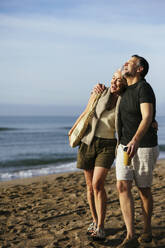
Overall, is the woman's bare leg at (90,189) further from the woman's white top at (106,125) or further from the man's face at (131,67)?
the man's face at (131,67)

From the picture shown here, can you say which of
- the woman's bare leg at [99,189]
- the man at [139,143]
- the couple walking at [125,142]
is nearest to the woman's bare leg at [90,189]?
the couple walking at [125,142]

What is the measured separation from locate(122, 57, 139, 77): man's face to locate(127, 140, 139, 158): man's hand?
750 millimetres

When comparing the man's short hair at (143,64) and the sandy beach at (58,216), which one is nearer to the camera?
the man's short hair at (143,64)

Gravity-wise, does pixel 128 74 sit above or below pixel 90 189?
above

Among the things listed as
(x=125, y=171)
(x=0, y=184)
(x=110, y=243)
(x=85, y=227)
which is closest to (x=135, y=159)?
(x=125, y=171)

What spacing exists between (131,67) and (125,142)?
0.77 m

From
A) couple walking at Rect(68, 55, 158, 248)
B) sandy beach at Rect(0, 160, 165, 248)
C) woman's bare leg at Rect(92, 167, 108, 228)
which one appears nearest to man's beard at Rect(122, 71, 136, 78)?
couple walking at Rect(68, 55, 158, 248)

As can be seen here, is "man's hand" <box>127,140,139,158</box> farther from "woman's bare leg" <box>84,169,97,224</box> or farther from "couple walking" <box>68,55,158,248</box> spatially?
"woman's bare leg" <box>84,169,97,224</box>

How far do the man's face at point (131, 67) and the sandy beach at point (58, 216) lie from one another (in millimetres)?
1796

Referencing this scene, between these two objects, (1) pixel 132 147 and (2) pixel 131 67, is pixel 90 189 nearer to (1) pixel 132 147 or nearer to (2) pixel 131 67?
(1) pixel 132 147

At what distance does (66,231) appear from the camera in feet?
13.3

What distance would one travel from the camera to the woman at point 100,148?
356 cm

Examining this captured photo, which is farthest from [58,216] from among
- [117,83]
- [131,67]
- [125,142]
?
[131,67]

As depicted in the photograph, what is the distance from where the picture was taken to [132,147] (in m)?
2.99
